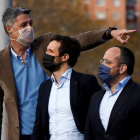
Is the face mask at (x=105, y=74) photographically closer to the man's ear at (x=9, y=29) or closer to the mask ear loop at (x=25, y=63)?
the mask ear loop at (x=25, y=63)

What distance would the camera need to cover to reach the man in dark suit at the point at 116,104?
228 inches

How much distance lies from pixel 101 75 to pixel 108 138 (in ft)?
2.20

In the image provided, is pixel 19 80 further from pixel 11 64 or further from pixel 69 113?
pixel 69 113

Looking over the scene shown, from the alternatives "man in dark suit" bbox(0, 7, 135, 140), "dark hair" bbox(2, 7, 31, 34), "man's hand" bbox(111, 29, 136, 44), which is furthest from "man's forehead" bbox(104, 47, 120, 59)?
"dark hair" bbox(2, 7, 31, 34)

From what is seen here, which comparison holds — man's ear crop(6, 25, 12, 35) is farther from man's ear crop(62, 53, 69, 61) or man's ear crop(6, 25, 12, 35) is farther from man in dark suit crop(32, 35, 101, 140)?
Result: man's ear crop(62, 53, 69, 61)

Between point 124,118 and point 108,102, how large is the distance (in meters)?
0.28

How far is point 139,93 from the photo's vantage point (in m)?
5.86

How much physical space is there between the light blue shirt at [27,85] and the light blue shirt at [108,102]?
3.28 feet

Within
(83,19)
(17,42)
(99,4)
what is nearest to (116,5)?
(99,4)

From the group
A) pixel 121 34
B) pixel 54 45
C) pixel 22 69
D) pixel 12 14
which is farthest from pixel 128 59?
pixel 12 14

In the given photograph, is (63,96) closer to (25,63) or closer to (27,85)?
(27,85)

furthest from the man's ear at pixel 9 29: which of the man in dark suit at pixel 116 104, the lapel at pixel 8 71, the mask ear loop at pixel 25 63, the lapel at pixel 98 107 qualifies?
the lapel at pixel 98 107

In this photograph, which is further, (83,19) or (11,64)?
(83,19)

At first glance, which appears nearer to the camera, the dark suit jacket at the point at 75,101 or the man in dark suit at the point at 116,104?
the man in dark suit at the point at 116,104
